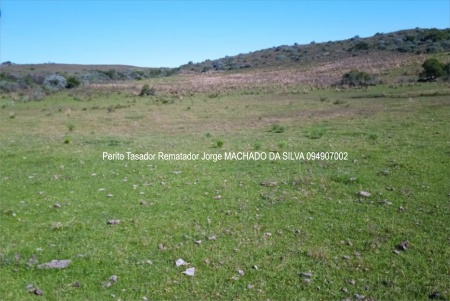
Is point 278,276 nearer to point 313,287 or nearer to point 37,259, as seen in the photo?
point 313,287

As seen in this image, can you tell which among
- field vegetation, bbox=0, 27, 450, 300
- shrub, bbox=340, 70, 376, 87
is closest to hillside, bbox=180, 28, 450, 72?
shrub, bbox=340, 70, 376, 87

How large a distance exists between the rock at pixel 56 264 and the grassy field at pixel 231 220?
100mm

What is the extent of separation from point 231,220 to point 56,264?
12.1 feet

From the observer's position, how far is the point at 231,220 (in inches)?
342

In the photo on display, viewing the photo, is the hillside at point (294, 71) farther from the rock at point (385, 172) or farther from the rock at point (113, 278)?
the rock at point (113, 278)

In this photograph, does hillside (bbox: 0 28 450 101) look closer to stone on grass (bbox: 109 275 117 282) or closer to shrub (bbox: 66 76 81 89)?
shrub (bbox: 66 76 81 89)

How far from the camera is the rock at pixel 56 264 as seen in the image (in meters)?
6.61

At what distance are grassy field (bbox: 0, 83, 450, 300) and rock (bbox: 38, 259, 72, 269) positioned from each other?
10 cm

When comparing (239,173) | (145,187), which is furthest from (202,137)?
(145,187)

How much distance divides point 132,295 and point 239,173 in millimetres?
7312

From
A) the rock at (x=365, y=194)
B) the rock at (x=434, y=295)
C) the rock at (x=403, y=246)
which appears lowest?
the rock at (x=434, y=295)

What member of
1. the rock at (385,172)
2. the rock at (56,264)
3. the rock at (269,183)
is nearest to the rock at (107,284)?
the rock at (56,264)

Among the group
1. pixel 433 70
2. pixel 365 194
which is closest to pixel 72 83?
pixel 433 70

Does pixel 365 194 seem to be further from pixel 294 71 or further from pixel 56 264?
pixel 294 71
